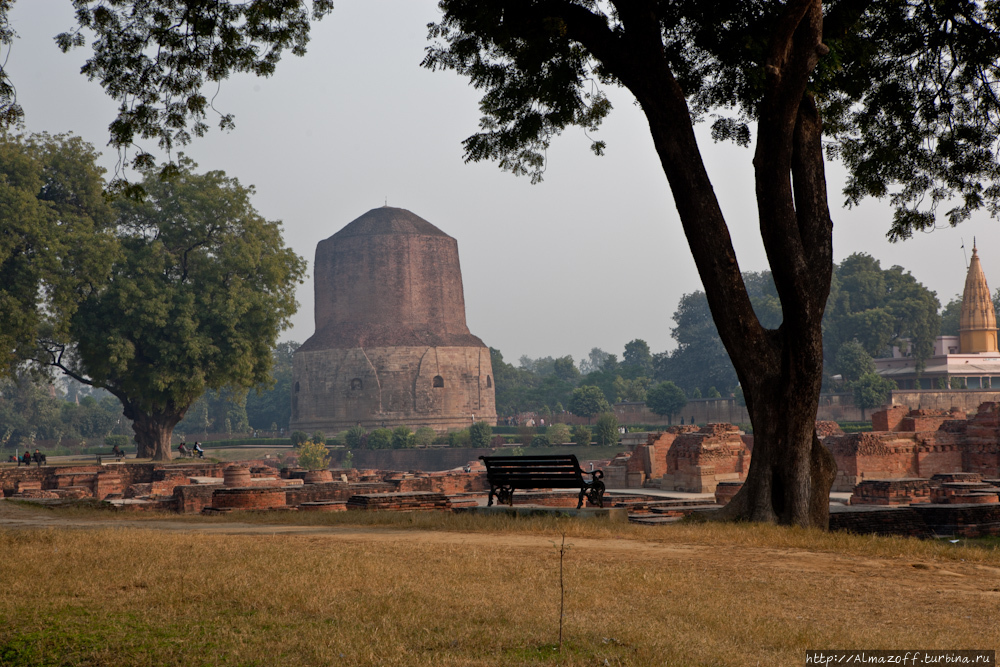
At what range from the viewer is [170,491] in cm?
1698

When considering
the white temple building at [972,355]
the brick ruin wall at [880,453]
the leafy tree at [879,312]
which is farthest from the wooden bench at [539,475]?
the leafy tree at [879,312]

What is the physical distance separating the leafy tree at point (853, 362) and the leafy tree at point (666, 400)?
7810 mm

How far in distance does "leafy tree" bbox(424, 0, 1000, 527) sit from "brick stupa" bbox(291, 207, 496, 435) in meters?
35.5

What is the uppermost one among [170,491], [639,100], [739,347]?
[639,100]

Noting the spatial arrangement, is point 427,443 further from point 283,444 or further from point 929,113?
point 929,113

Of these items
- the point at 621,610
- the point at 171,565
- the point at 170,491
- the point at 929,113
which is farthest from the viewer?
the point at 170,491

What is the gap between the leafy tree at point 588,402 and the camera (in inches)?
1832

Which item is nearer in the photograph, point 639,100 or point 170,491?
point 639,100

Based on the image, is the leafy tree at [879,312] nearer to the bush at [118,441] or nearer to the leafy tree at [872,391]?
the leafy tree at [872,391]

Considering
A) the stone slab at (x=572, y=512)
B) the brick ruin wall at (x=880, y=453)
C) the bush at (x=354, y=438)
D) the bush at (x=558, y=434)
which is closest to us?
the stone slab at (x=572, y=512)

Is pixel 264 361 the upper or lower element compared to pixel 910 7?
lower

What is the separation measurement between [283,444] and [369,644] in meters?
38.2

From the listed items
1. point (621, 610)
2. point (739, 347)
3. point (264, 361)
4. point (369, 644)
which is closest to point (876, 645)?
point (621, 610)

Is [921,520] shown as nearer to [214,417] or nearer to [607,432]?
[607,432]
